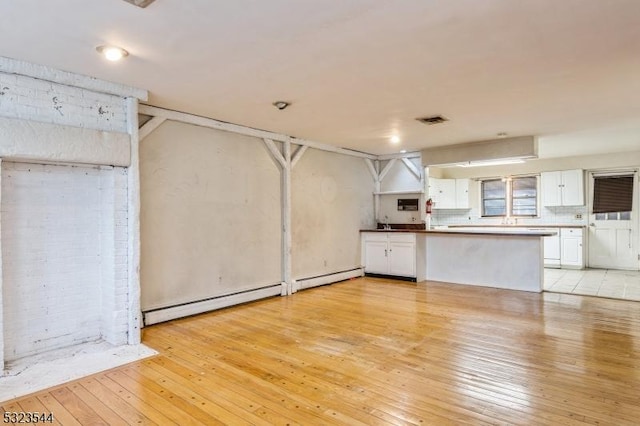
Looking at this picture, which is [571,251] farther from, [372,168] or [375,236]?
[372,168]

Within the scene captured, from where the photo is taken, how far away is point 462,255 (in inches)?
277

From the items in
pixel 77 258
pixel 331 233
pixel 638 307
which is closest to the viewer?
pixel 77 258

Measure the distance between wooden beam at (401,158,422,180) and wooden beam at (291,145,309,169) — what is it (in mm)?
2476

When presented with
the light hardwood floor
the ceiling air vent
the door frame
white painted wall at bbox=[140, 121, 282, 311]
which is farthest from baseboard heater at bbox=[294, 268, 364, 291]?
the door frame

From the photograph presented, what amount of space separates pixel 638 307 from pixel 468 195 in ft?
16.2

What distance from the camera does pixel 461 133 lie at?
6.08 m

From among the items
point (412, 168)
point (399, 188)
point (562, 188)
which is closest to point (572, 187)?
point (562, 188)

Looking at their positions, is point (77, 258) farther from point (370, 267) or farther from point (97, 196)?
point (370, 267)

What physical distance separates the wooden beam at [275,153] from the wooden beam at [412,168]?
3013 mm

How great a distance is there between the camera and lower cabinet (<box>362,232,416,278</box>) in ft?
23.7

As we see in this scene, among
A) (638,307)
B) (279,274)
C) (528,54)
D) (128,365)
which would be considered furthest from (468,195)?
(128,365)

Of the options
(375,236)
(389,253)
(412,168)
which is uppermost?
(412,168)

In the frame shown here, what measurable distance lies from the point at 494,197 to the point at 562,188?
150 centimetres

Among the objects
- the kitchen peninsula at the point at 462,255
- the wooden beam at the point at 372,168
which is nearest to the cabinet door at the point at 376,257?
the kitchen peninsula at the point at 462,255
